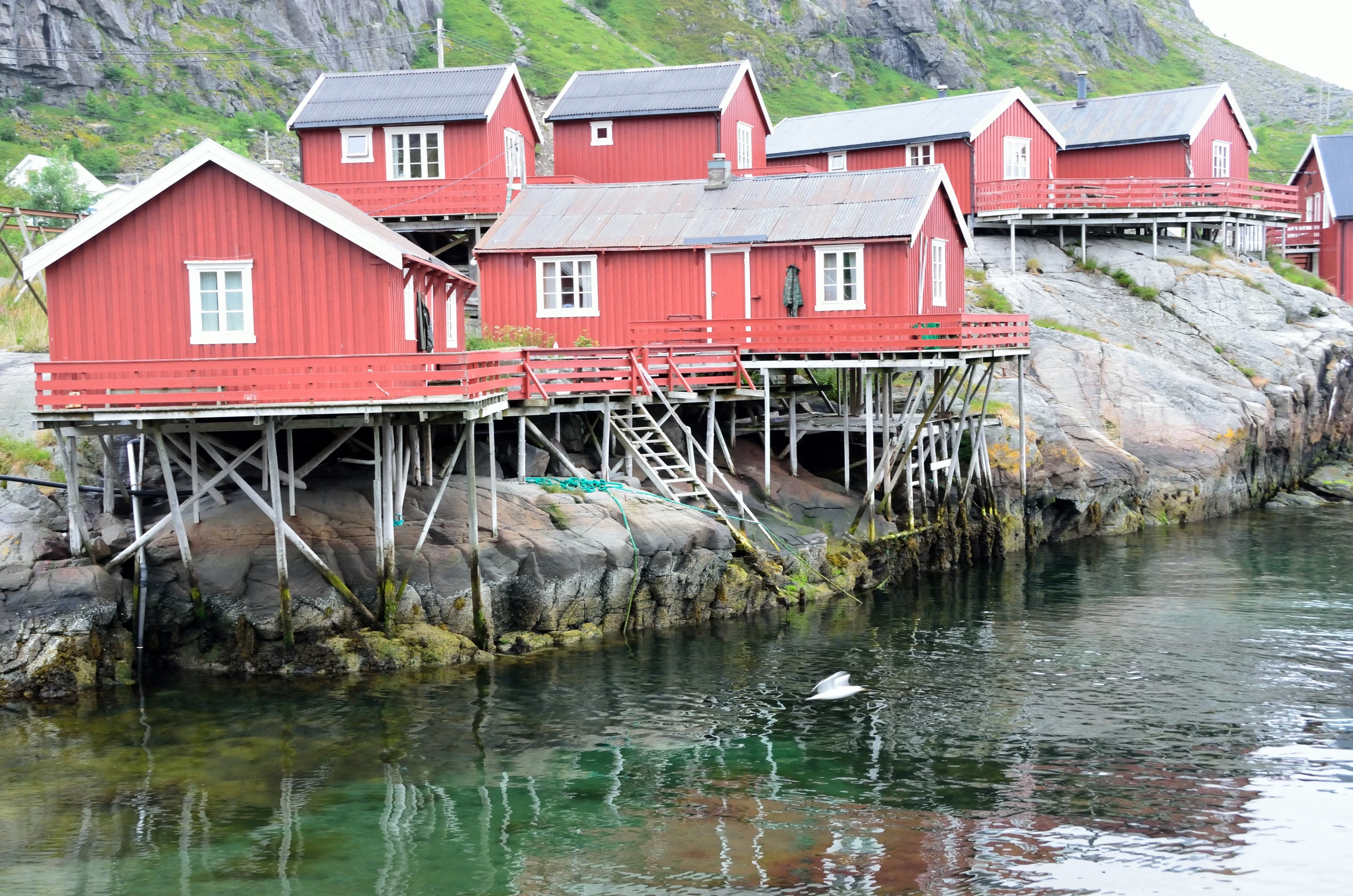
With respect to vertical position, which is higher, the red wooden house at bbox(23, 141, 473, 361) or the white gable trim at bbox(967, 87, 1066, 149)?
the white gable trim at bbox(967, 87, 1066, 149)

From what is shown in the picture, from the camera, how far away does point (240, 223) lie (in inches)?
947

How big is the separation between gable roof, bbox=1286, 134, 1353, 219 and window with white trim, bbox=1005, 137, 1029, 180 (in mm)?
14078

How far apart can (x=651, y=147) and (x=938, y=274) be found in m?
14.5

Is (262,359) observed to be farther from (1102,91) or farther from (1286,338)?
(1102,91)

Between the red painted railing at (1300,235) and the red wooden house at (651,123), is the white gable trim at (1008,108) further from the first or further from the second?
the red painted railing at (1300,235)

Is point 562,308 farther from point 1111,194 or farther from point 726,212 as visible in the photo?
point 1111,194

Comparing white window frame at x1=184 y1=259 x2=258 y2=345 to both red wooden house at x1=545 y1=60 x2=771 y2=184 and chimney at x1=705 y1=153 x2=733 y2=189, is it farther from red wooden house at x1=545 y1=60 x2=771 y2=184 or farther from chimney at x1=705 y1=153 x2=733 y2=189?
red wooden house at x1=545 y1=60 x2=771 y2=184

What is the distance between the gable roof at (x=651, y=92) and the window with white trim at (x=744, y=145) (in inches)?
58.8

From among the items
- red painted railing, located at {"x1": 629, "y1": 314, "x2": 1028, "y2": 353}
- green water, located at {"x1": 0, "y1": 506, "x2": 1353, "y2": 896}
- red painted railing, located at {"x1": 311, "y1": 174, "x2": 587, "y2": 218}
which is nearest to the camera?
green water, located at {"x1": 0, "y1": 506, "x2": 1353, "y2": 896}

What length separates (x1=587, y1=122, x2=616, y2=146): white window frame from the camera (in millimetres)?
46812

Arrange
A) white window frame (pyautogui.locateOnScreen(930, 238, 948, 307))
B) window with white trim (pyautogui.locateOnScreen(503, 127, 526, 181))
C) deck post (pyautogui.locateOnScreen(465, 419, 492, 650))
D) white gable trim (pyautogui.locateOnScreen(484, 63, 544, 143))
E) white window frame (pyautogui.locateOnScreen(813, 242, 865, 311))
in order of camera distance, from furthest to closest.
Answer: window with white trim (pyautogui.locateOnScreen(503, 127, 526, 181)), white gable trim (pyautogui.locateOnScreen(484, 63, 544, 143)), white window frame (pyautogui.locateOnScreen(930, 238, 948, 307)), white window frame (pyautogui.locateOnScreen(813, 242, 865, 311)), deck post (pyautogui.locateOnScreen(465, 419, 492, 650))

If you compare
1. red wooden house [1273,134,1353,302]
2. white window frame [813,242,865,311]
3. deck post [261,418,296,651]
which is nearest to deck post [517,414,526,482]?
deck post [261,418,296,651]

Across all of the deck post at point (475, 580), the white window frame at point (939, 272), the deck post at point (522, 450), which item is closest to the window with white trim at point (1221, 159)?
the white window frame at point (939, 272)

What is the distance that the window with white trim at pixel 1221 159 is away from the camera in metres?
52.7
